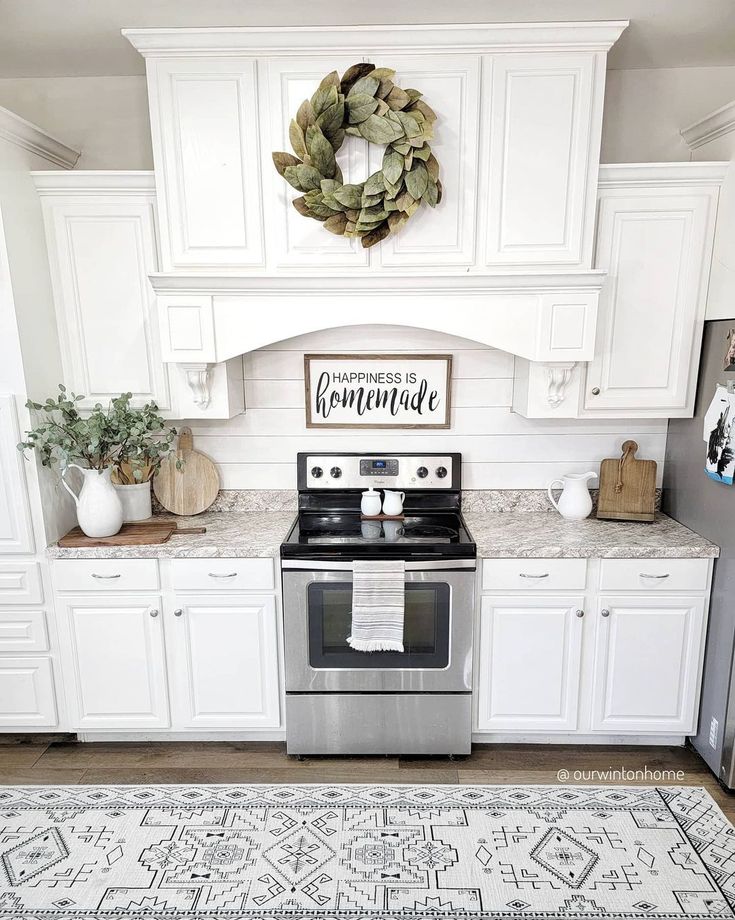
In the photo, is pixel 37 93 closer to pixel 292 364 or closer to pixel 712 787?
pixel 292 364

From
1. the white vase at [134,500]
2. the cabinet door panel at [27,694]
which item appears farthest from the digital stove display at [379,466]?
the cabinet door panel at [27,694]

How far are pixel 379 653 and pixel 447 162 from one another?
1828mm

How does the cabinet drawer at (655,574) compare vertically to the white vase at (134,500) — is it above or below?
below

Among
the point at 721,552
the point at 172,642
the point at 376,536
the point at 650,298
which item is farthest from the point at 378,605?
the point at 650,298

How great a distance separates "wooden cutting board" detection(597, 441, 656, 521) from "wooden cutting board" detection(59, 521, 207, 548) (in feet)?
5.66

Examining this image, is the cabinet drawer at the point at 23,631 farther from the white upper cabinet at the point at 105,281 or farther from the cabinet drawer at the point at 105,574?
the white upper cabinet at the point at 105,281

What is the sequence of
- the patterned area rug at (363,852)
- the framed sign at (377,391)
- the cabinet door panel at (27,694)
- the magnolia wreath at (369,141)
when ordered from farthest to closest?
the framed sign at (377,391)
the cabinet door panel at (27,694)
the magnolia wreath at (369,141)
the patterned area rug at (363,852)

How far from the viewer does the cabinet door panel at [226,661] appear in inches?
96.2

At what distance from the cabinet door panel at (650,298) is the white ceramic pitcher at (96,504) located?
196 cm

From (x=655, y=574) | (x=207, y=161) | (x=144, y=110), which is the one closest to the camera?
(x=207, y=161)

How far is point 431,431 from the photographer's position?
111 inches

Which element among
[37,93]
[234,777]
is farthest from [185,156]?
[234,777]

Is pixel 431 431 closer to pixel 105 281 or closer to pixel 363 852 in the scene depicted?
pixel 105 281

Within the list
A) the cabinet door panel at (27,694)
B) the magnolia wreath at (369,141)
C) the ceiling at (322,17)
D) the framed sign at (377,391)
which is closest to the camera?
the ceiling at (322,17)
